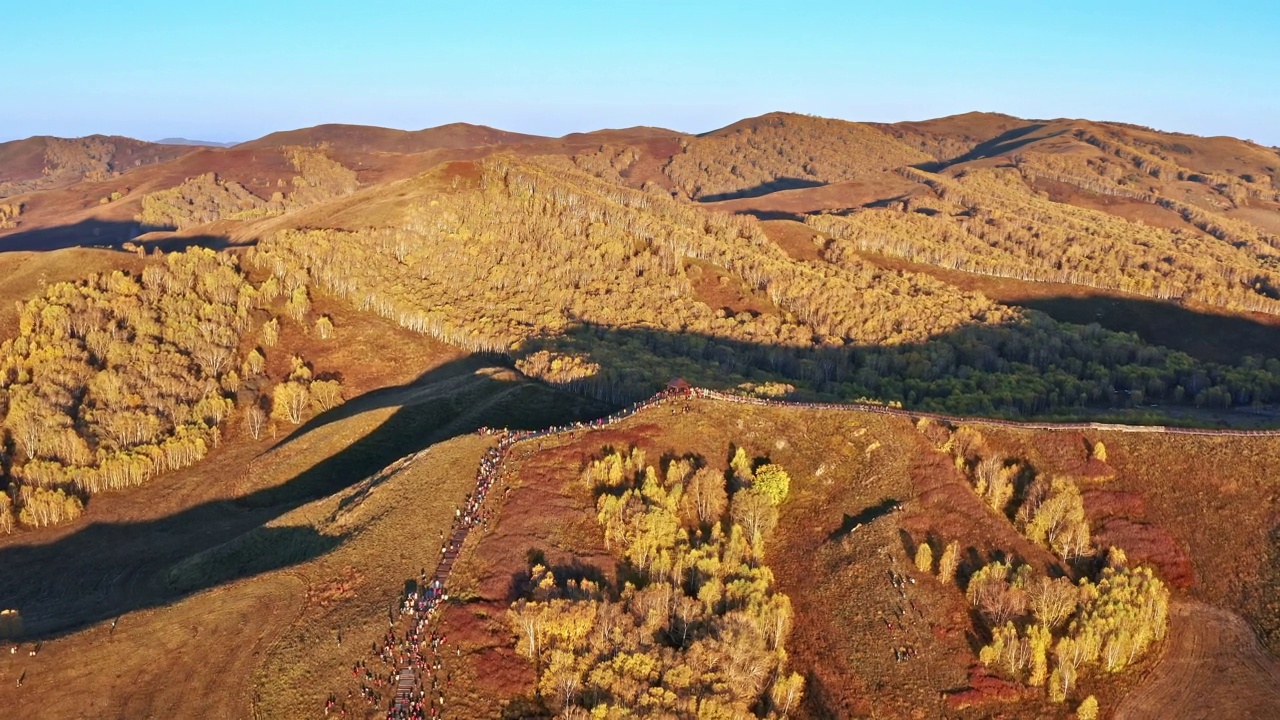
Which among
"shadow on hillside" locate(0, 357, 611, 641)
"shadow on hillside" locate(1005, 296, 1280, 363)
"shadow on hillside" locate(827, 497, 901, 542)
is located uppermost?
"shadow on hillside" locate(1005, 296, 1280, 363)

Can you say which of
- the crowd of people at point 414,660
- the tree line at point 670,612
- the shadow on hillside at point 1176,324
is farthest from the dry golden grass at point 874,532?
the shadow on hillside at point 1176,324

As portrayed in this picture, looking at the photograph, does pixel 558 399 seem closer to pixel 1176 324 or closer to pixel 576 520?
pixel 576 520

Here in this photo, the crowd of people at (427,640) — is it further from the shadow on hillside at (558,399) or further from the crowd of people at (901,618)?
the shadow on hillside at (558,399)

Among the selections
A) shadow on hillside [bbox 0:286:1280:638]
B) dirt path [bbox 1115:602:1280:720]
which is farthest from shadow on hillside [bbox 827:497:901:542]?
shadow on hillside [bbox 0:286:1280:638]

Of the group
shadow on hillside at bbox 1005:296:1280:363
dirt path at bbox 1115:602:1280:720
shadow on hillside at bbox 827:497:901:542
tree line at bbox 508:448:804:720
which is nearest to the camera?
tree line at bbox 508:448:804:720

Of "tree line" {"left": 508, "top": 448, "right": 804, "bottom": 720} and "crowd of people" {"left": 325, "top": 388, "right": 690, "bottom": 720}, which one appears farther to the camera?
"crowd of people" {"left": 325, "top": 388, "right": 690, "bottom": 720}

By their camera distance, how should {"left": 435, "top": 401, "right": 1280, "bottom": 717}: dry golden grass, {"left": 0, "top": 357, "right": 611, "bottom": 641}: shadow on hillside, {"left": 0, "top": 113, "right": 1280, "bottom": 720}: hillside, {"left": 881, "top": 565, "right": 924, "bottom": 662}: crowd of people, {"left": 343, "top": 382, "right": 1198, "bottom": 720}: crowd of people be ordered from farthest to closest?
{"left": 0, "top": 357, "right": 611, "bottom": 641}: shadow on hillside < {"left": 881, "top": 565, "right": 924, "bottom": 662}: crowd of people < {"left": 435, "top": 401, "right": 1280, "bottom": 717}: dry golden grass < {"left": 0, "top": 113, "right": 1280, "bottom": 720}: hillside < {"left": 343, "top": 382, "right": 1198, "bottom": 720}: crowd of people

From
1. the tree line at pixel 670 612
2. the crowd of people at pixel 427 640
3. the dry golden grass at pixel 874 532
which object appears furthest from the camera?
the dry golden grass at pixel 874 532

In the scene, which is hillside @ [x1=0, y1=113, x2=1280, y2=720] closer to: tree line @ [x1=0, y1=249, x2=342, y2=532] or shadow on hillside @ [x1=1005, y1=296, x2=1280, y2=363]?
tree line @ [x1=0, y1=249, x2=342, y2=532]
